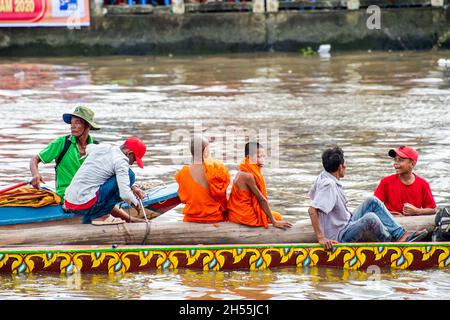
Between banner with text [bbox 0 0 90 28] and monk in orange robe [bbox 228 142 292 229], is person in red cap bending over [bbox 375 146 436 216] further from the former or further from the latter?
banner with text [bbox 0 0 90 28]

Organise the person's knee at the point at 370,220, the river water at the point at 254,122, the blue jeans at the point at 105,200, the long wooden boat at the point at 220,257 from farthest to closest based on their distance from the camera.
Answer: the blue jeans at the point at 105,200, the person's knee at the point at 370,220, the long wooden boat at the point at 220,257, the river water at the point at 254,122

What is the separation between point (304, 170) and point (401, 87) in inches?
337

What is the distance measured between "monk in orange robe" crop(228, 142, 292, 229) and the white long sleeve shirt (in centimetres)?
89

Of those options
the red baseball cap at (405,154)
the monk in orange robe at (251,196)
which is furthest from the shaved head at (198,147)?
the red baseball cap at (405,154)

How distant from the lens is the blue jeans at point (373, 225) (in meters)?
8.88

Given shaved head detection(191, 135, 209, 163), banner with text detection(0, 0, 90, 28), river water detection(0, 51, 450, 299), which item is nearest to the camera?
river water detection(0, 51, 450, 299)

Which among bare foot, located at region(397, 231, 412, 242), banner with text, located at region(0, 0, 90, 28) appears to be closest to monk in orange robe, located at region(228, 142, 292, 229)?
bare foot, located at region(397, 231, 412, 242)

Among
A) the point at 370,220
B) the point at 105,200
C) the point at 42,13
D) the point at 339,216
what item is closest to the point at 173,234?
the point at 105,200

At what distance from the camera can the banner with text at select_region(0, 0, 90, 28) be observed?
28750mm

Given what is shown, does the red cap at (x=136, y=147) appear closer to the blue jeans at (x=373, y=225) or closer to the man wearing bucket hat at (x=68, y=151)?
the man wearing bucket hat at (x=68, y=151)

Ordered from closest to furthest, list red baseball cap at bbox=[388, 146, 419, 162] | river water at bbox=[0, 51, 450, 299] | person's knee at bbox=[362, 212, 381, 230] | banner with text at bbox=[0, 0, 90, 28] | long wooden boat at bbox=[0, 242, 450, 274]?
river water at bbox=[0, 51, 450, 299] < long wooden boat at bbox=[0, 242, 450, 274] < person's knee at bbox=[362, 212, 381, 230] < red baseball cap at bbox=[388, 146, 419, 162] < banner with text at bbox=[0, 0, 90, 28]

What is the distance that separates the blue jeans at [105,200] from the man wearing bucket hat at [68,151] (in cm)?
44

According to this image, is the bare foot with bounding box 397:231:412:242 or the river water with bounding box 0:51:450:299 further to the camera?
the bare foot with bounding box 397:231:412:242
